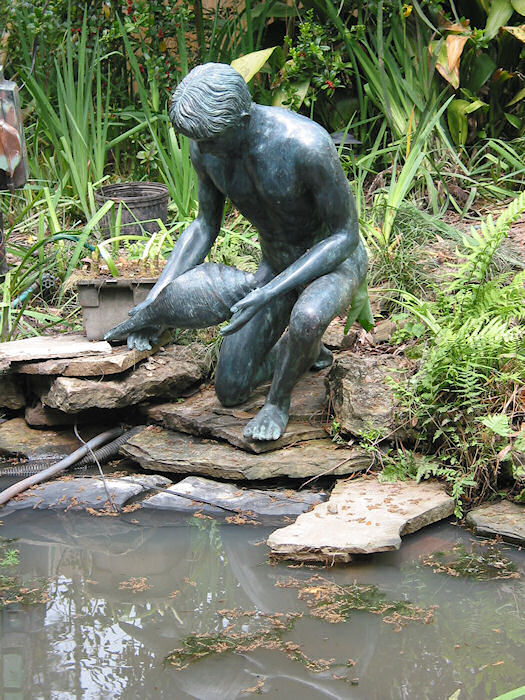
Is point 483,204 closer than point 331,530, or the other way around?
point 331,530

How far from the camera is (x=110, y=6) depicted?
636 centimetres

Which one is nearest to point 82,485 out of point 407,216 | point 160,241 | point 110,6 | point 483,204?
point 160,241

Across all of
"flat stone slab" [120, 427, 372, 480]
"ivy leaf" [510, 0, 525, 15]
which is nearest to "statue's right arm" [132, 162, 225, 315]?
"flat stone slab" [120, 427, 372, 480]

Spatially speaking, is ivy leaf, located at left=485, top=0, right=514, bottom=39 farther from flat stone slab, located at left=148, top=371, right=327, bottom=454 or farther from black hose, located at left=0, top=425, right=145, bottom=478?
black hose, located at left=0, top=425, right=145, bottom=478

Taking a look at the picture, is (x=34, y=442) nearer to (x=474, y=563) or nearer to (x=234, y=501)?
(x=234, y=501)

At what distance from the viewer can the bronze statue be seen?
10.6ft

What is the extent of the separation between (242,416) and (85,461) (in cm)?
74

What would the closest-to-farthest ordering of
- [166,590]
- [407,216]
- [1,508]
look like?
1. [166,590]
2. [1,508]
3. [407,216]

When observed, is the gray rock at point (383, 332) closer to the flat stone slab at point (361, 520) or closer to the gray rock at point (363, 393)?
the gray rock at point (363, 393)

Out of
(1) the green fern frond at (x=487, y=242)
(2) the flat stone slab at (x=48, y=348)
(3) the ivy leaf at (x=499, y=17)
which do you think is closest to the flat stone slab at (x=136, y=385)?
(2) the flat stone slab at (x=48, y=348)

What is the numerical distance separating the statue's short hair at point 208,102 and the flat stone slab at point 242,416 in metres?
1.32

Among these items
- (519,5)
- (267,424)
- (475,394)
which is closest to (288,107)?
(519,5)

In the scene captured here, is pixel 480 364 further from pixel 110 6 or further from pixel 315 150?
pixel 110 6

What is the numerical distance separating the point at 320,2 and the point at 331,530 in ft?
14.6
